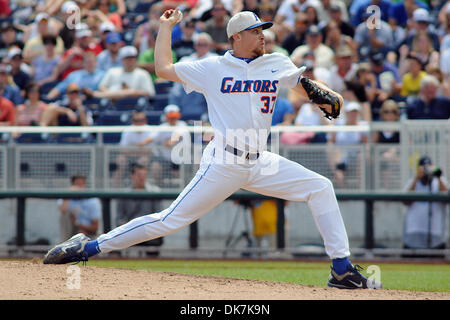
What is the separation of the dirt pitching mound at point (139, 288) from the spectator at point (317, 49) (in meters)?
7.49

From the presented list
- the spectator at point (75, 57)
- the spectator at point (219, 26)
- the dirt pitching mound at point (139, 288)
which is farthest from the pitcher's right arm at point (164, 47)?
the spectator at point (75, 57)

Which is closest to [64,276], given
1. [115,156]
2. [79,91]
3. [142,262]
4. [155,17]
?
[142,262]

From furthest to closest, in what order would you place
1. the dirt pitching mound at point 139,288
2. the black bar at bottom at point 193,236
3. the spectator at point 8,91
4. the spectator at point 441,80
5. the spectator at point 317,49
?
the spectator at point 8,91 < the spectator at point 317,49 < the spectator at point 441,80 < the black bar at bottom at point 193,236 < the dirt pitching mound at point 139,288

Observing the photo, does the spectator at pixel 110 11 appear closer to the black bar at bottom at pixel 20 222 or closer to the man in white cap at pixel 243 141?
the black bar at bottom at pixel 20 222

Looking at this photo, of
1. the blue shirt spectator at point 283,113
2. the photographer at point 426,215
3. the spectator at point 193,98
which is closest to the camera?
the photographer at point 426,215

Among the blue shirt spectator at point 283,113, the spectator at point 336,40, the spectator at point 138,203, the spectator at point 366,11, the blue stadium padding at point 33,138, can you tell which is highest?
the spectator at point 366,11

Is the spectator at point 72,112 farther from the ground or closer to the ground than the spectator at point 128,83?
closer to the ground

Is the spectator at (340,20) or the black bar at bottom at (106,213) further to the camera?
the spectator at (340,20)

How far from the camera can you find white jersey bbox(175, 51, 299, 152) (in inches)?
240

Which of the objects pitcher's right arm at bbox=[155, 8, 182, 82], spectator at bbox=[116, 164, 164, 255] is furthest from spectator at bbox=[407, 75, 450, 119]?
pitcher's right arm at bbox=[155, 8, 182, 82]

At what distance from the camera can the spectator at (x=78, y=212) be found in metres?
11.4

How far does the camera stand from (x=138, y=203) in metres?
11.5

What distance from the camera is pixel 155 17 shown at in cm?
1496

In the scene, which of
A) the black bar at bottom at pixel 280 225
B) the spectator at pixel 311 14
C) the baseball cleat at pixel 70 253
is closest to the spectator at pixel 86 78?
the spectator at pixel 311 14
